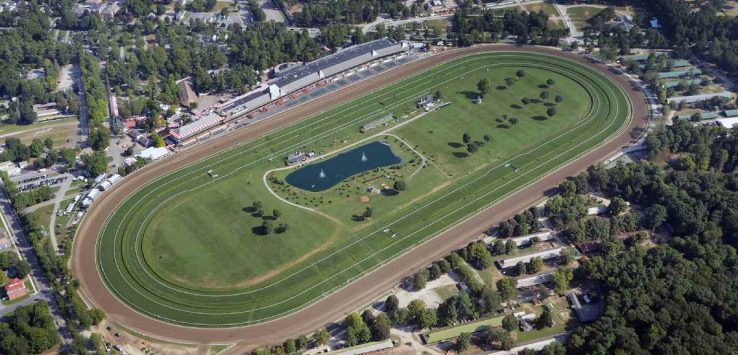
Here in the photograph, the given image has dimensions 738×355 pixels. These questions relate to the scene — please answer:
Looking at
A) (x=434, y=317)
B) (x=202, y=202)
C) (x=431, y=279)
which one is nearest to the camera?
(x=434, y=317)

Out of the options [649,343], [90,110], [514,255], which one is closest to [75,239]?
[90,110]

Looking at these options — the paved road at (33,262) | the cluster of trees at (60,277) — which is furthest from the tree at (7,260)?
the cluster of trees at (60,277)

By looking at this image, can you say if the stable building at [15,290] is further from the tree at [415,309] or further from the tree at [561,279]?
the tree at [561,279]

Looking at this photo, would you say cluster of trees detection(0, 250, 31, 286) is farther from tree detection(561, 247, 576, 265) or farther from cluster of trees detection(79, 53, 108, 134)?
tree detection(561, 247, 576, 265)

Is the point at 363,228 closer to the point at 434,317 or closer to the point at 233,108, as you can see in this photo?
the point at 434,317

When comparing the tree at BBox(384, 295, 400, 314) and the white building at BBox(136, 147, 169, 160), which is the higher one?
the white building at BBox(136, 147, 169, 160)

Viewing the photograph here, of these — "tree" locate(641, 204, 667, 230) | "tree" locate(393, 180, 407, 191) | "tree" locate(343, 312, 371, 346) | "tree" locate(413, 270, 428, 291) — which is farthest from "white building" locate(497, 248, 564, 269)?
"tree" locate(343, 312, 371, 346)
